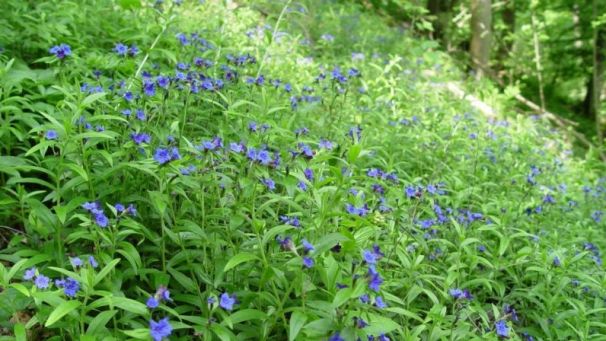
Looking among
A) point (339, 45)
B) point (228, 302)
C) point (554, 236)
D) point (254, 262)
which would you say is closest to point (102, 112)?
point (254, 262)

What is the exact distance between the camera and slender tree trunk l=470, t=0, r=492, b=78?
38.7 feet

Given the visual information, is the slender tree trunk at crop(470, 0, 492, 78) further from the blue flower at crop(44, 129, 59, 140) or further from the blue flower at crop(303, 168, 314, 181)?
the blue flower at crop(44, 129, 59, 140)

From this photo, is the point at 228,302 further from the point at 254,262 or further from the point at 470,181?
the point at 470,181

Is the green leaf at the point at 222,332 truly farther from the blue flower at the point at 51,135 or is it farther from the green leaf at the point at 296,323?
the blue flower at the point at 51,135

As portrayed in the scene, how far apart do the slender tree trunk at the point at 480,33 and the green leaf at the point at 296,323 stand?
1086 centimetres

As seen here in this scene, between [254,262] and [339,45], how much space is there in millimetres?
6539

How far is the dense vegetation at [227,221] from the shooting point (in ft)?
7.43

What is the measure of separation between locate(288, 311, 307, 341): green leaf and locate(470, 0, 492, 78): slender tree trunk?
10859mm

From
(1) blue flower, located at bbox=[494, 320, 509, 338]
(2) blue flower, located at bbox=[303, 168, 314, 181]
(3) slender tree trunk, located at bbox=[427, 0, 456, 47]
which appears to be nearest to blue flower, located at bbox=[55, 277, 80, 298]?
(2) blue flower, located at bbox=[303, 168, 314, 181]

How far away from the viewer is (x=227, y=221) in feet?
Answer: 8.69

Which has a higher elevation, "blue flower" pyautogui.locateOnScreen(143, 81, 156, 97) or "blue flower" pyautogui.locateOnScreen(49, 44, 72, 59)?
"blue flower" pyautogui.locateOnScreen(49, 44, 72, 59)

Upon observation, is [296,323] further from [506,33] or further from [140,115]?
[506,33]

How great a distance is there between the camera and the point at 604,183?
7.05m

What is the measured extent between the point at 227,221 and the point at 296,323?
72 centimetres
